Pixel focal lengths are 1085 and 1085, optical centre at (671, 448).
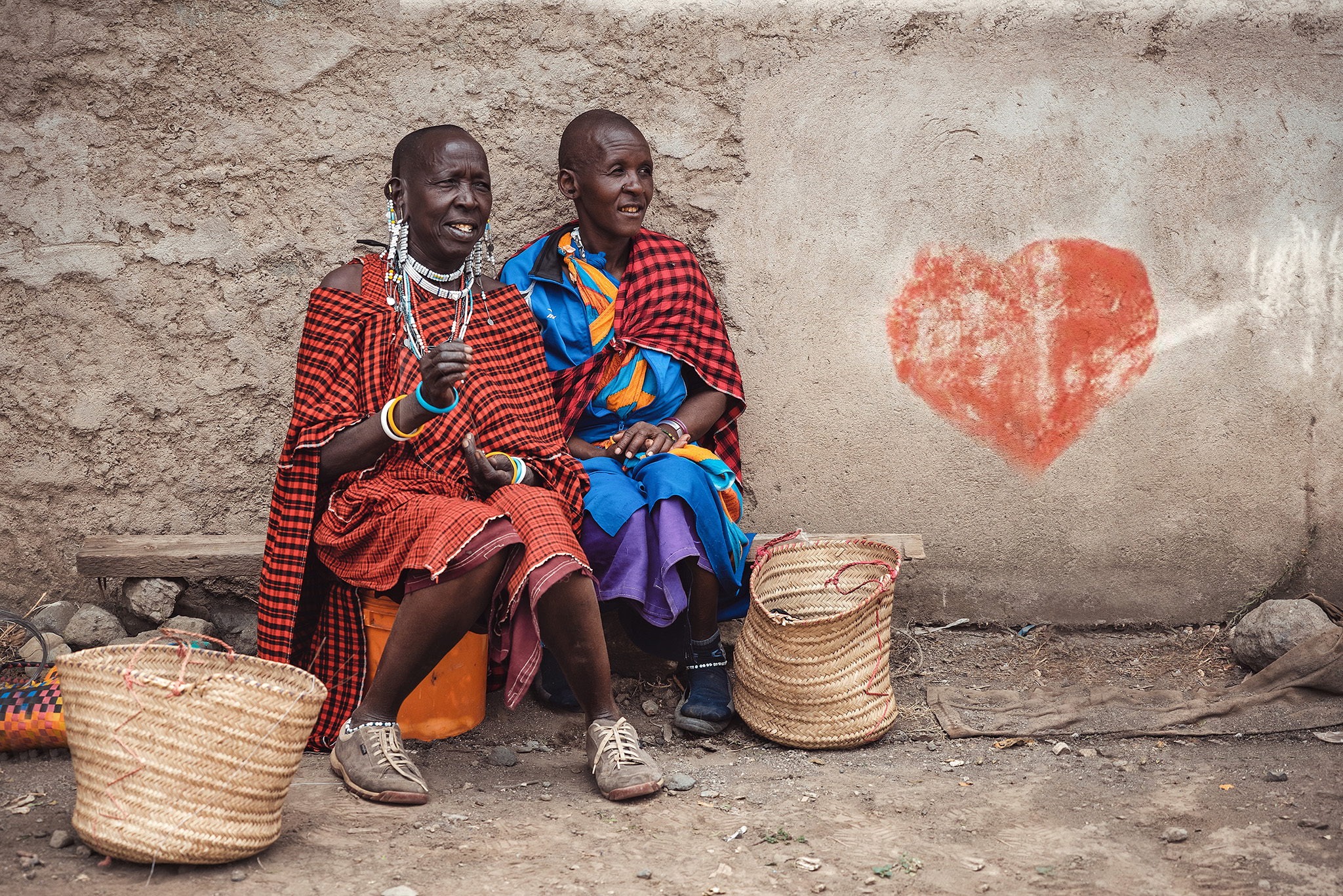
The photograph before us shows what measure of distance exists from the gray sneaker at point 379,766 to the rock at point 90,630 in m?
1.05

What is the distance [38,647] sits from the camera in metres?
3.13

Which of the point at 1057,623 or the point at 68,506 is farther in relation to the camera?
the point at 1057,623

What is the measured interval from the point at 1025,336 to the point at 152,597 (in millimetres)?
2814

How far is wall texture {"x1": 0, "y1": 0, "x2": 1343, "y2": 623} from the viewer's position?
3.25 metres

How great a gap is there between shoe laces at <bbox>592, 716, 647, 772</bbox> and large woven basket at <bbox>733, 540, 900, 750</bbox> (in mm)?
426

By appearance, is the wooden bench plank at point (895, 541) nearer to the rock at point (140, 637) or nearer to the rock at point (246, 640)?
the rock at point (246, 640)

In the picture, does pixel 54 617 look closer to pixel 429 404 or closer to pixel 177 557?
pixel 177 557

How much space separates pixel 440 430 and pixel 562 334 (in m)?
0.56

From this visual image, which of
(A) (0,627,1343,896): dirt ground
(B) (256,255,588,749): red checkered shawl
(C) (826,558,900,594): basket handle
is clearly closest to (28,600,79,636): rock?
(A) (0,627,1343,896): dirt ground

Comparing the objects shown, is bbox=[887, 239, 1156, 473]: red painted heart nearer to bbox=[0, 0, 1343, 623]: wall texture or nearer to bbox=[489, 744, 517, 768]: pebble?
bbox=[0, 0, 1343, 623]: wall texture

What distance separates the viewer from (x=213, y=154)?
10.7 feet

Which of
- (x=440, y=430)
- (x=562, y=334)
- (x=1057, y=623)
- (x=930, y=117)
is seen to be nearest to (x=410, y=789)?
(x=440, y=430)

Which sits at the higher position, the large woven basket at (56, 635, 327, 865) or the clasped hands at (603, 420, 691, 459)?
the clasped hands at (603, 420, 691, 459)

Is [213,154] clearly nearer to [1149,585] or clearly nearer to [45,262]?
[45,262]
